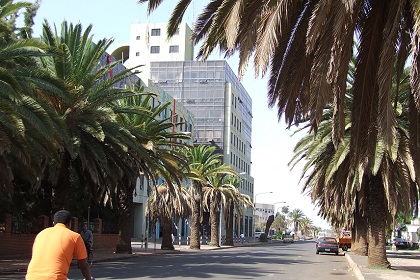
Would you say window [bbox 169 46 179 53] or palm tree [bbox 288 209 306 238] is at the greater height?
window [bbox 169 46 179 53]

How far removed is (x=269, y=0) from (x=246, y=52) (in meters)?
0.99

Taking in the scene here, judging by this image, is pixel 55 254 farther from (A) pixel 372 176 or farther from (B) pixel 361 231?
(B) pixel 361 231

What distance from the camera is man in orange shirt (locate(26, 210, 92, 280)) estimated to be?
5729 mm

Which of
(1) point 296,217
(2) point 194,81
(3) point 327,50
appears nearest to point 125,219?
(3) point 327,50

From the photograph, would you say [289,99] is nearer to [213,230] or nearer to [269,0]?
[269,0]

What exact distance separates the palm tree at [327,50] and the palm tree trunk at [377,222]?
531 inches

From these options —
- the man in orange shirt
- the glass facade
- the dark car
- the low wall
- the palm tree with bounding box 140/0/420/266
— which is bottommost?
the dark car

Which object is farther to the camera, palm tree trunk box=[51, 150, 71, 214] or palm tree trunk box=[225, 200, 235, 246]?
palm tree trunk box=[225, 200, 235, 246]

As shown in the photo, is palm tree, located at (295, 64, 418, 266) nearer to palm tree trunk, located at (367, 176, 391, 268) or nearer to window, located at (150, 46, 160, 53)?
palm tree trunk, located at (367, 176, 391, 268)

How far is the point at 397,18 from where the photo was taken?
28.1 feet

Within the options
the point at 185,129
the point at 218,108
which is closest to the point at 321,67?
the point at 185,129

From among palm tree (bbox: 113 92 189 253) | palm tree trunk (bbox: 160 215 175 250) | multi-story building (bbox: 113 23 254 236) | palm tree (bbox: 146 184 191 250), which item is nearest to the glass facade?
multi-story building (bbox: 113 23 254 236)

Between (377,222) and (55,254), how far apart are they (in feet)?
66.9

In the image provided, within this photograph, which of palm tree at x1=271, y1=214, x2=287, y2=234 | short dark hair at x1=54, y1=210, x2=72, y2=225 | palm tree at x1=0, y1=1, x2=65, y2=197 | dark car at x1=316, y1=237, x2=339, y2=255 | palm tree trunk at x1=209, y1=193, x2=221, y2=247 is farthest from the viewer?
palm tree at x1=271, y1=214, x2=287, y2=234
